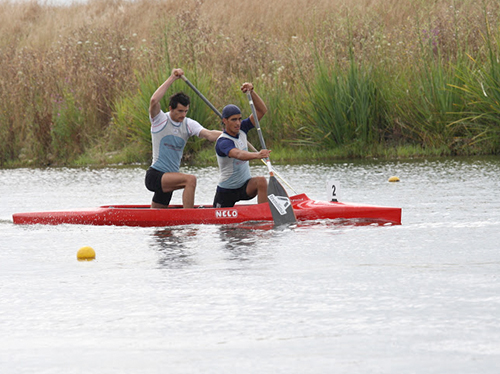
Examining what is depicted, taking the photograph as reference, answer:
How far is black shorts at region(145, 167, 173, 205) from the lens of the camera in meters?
10.8

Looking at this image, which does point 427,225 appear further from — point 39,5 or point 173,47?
point 39,5

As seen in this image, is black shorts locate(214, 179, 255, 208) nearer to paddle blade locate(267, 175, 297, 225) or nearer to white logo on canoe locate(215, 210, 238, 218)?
white logo on canoe locate(215, 210, 238, 218)

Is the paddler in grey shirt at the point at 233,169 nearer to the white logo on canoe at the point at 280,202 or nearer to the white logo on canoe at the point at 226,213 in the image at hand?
the white logo on canoe at the point at 226,213

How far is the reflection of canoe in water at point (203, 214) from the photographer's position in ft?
Result: 32.0

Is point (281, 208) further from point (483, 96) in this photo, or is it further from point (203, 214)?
point (483, 96)

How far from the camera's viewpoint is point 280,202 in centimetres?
1002

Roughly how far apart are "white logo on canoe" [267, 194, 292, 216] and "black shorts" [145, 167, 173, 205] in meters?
1.43

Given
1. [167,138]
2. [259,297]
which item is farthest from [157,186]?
[259,297]

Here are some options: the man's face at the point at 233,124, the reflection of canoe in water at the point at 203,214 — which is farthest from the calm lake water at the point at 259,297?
the man's face at the point at 233,124

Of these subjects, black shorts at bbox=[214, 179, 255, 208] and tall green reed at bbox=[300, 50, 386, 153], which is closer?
black shorts at bbox=[214, 179, 255, 208]

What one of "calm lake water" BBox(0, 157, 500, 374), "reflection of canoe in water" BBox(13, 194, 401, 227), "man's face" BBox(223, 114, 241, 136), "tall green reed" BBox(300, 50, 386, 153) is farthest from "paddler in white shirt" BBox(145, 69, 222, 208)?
"tall green reed" BBox(300, 50, 386, 153)

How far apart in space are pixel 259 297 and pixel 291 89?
15577 millimetres

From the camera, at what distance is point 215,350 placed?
4.76 meters

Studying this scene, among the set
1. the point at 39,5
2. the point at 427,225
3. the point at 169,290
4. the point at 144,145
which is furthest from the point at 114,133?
the point at 39,5
